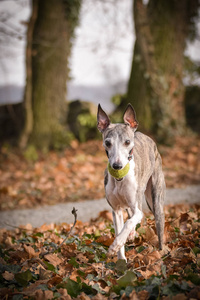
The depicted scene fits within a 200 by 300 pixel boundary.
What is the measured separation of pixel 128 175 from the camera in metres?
3.65

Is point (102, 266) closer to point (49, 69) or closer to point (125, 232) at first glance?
point (125, 232)

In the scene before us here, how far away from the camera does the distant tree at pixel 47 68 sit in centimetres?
1297

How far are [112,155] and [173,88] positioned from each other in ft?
35.7

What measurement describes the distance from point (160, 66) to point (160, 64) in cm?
10

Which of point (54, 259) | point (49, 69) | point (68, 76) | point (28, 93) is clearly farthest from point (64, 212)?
point (68, 76)

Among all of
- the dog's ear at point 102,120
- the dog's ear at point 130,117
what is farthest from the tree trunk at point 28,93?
the dog's ear at point 130,117

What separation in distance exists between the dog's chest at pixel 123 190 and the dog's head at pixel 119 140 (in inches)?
10.4

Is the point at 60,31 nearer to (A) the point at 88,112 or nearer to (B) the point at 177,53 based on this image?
(A) the point at 88,112

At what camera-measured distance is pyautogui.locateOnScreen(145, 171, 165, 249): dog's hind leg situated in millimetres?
4113

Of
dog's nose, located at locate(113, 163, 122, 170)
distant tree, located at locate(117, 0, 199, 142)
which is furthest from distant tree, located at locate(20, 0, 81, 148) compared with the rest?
dog's nose, located at locate(113, 163, 122, 170)

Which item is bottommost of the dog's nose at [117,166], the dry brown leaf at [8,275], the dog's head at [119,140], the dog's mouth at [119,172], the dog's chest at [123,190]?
the dry brown leaf at [8,275]

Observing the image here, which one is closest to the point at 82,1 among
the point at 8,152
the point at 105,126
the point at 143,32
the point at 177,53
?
the point at 143,32

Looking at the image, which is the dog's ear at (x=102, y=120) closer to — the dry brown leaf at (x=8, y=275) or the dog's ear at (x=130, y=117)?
the dog's ear at (x=130, y=117)

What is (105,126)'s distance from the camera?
388cm
